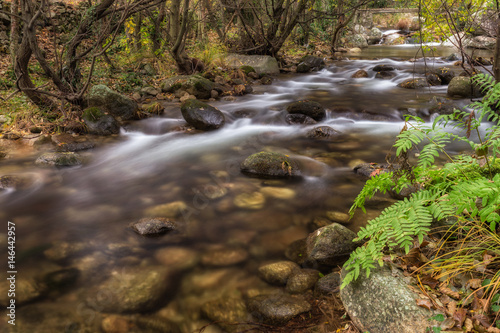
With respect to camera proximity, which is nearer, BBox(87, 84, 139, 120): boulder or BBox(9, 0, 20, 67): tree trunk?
BBox(9, 0, 20, 67): tree trunk

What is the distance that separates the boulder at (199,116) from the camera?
27.0 feet

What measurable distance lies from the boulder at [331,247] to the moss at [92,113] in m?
6.25

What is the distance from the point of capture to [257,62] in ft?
47.7

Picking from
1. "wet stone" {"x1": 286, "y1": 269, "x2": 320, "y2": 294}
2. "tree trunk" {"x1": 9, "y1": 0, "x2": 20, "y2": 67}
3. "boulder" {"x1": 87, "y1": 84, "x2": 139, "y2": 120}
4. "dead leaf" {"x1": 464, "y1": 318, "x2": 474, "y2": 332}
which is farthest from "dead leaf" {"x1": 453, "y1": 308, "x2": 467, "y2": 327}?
"tree trunk" {"x1": 9, "y1": 0, "x2": 20, "y2": 67}

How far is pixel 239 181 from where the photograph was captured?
219 inches

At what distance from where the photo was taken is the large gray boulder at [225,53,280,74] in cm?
1429

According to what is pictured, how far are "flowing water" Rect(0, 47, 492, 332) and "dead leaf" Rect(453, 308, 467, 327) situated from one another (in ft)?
5.84

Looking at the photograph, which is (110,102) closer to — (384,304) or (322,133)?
(322,133)

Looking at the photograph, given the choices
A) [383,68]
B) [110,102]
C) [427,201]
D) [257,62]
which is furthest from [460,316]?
[383,68]

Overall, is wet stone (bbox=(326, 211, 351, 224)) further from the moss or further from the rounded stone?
the moss

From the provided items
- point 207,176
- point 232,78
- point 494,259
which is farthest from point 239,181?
point 232,78

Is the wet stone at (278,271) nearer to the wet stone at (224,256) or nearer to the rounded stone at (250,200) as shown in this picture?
the wet stone at (224,256)

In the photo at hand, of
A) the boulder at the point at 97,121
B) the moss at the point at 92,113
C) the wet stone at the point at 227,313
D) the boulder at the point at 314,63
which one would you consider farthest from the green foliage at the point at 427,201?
the boulder at the point at 314,63

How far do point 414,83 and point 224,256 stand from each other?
34.1 ft
